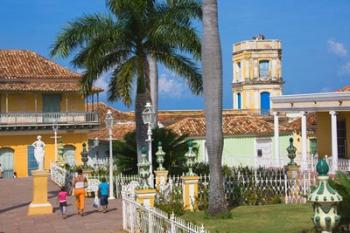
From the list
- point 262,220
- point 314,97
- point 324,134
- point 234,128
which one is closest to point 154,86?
point 314,97

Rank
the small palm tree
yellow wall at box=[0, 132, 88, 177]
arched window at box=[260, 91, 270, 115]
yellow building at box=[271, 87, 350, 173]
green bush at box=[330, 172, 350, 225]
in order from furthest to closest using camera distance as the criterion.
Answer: arched window at box=[260, 91, 270, 115] < yellow wall at box=[0, 132, 88, 177] < yellow building at box=[271, 87, 350, 173] < the small palm tree < green bush at box=[330, 172, 350, 225]

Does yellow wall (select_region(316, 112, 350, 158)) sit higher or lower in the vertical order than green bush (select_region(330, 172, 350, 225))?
higher

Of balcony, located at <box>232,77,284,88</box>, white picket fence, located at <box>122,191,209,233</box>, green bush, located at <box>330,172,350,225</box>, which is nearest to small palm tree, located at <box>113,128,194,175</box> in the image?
white picket fence, located at <box>122,191,209,233</box>

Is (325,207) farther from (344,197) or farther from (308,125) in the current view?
(308,125)

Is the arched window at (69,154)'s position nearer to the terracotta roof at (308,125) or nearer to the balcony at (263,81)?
the terracotta roof at (308,125)

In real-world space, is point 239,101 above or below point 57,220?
above

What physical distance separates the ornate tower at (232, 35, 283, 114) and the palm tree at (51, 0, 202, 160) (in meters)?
32.3

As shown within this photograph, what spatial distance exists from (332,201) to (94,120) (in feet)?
113

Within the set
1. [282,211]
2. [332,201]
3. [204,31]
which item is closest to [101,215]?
[282,211]

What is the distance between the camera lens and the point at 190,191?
51.8 ft

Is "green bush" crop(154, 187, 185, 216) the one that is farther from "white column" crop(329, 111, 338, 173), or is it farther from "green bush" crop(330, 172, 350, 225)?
"white column" crop(329, 111, 338, 173)

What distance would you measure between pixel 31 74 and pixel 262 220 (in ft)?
91.4

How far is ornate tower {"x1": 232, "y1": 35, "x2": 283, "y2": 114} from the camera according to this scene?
52531 mm

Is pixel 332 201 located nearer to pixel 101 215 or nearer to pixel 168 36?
pixel 101 215
